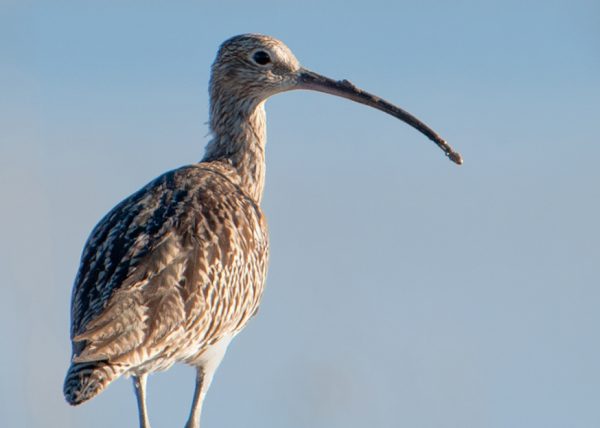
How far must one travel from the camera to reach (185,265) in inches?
426

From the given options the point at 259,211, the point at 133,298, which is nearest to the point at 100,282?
the point at 133,298

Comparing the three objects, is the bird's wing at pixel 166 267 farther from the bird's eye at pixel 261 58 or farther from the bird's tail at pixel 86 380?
the bird's eye at pixel 261 58

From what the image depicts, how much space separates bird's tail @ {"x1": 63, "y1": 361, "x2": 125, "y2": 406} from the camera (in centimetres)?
962

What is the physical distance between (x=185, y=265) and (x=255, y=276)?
1164mm

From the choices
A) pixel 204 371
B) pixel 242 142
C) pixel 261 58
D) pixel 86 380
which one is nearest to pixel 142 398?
pixel 204 371

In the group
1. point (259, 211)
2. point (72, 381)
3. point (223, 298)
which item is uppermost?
point (259, 211)

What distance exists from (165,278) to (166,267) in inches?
3.9

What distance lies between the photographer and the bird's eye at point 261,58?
1292cm

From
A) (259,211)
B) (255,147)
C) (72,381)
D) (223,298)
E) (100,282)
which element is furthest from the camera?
(255,147)

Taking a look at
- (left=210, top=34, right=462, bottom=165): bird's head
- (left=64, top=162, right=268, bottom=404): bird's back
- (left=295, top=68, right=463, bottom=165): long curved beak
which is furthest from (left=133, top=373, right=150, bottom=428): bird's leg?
(left=295, top=68, right=463, bottom=165): long curved beak

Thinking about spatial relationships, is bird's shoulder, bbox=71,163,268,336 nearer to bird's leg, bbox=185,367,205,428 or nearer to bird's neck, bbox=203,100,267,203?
bird's neck, bbox=203,100,267,203

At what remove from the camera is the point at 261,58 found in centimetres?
1294

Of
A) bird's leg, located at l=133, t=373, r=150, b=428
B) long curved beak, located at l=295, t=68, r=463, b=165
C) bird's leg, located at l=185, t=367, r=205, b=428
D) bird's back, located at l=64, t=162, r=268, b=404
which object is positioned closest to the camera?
bird's back, located at l=64, t=162, r=268, b=404

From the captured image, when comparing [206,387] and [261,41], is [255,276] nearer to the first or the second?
[206,387]
